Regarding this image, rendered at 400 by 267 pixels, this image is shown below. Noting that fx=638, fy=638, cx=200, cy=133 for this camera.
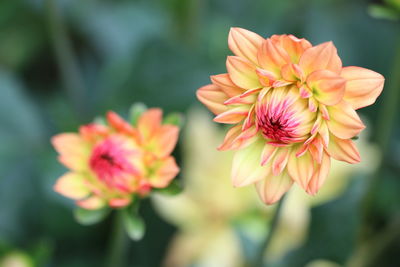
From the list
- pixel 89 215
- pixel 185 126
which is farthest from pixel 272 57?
pixel 185 126

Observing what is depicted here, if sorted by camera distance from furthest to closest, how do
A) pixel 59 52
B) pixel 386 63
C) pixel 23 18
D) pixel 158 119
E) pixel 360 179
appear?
pixel 23 18 → pixel 386 63 → pixel 59 52 → pixel 360 179 → pixel 158 119

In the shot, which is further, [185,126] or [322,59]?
[185,126]

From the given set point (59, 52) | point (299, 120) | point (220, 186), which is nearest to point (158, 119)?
point (299, 120)

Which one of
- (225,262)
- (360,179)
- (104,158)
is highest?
(104,158)

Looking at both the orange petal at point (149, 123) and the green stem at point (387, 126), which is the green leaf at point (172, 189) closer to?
the orange petal at point (149, 123)

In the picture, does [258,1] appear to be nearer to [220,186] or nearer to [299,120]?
[220,186]

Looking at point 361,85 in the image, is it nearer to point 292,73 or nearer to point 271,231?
point 292,73

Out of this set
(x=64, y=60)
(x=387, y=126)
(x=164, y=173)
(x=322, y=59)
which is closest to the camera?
(x=322, y=59)
